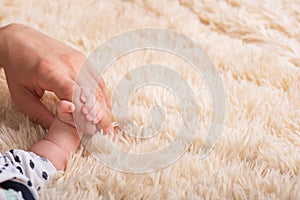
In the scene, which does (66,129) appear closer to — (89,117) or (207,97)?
(89,117)

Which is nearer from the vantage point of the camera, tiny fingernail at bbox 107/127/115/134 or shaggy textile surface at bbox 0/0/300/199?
shaggy textile surface at bbox 0/0/300/199

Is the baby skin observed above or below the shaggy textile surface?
above

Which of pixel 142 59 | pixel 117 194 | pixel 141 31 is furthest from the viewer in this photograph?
pixel 141 31

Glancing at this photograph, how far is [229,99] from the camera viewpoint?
89 cm

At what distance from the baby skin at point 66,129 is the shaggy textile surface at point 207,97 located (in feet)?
0.07

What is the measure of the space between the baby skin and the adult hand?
0.02m

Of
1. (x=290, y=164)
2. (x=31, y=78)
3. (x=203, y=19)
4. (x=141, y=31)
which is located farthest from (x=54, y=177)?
(x=203, y=19)

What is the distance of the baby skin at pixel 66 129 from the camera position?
70 centimetres

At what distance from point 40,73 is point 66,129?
0.10 m

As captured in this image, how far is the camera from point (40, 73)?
77 centimetres

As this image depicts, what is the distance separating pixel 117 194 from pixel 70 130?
14cm

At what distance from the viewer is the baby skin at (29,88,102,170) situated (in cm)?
70

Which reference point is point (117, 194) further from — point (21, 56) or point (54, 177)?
point (21, 56)

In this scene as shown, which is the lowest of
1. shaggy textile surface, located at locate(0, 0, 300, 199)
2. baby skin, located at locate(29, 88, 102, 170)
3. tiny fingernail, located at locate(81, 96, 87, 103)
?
shaggy textile surface, located at locate(0, 0, 300, 199)
